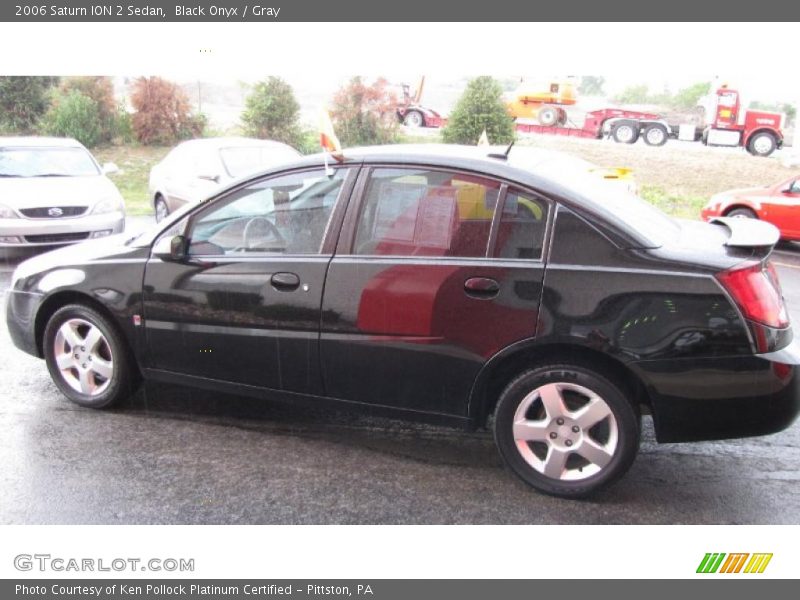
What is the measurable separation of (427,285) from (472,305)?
23 centimetres

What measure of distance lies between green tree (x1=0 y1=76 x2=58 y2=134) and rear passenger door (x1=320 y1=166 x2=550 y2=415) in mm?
9017

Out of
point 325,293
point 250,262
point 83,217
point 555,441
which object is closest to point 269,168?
point 250,262

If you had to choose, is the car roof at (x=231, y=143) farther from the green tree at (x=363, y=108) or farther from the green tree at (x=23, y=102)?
the green tree at (x=23, y=102)

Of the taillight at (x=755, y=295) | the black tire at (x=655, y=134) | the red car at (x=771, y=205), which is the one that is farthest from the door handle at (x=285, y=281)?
the black tire at (x=655, y=134)

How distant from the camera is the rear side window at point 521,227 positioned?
3.34 metres

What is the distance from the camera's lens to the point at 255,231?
3861 mm

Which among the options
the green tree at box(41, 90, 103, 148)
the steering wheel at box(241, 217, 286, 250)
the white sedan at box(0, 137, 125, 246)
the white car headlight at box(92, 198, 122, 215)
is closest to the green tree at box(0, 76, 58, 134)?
the green tree at box(41, 90, 103, 148)

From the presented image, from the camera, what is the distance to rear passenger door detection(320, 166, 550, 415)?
10.9ft

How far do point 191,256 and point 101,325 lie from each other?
72 cm

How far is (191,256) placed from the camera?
3.92 meters

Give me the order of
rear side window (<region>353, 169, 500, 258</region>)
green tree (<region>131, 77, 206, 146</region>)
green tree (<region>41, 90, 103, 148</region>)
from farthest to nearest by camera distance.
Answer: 1. green tree (<region>131, 77, 206, 146</region>)
2. green tree (<region>41, 90, 103, 148</region>)
3. rear side window (<region>353, 169, 500, 258</region>)

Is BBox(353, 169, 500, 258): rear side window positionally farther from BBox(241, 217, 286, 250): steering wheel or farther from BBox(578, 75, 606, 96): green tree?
BBox(578, 75, 606, 96): green tree

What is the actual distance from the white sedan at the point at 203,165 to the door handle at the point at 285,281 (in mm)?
5664

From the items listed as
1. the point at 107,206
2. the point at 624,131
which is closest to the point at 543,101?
the point at 624,131
